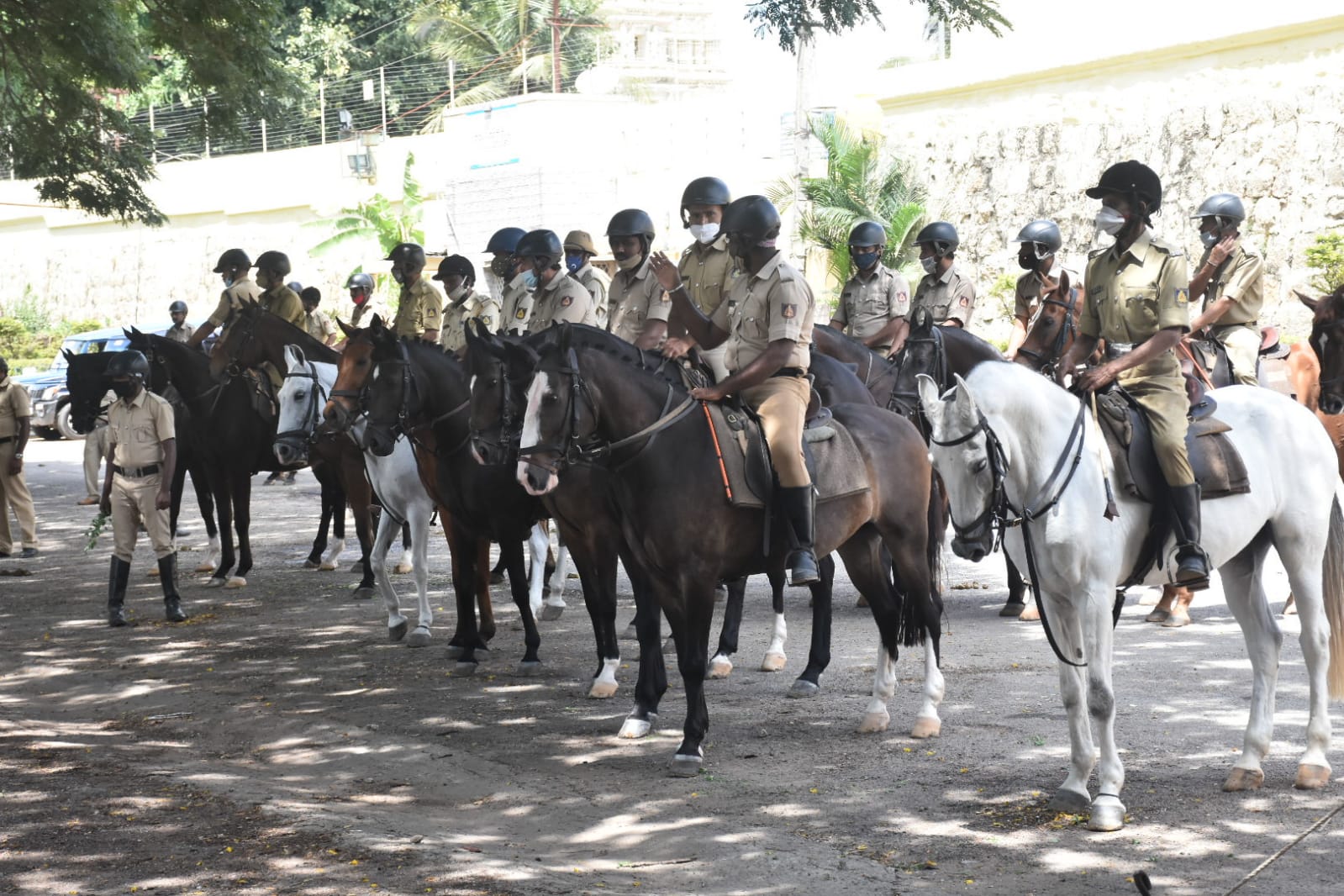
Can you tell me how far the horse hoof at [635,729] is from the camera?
8.40m

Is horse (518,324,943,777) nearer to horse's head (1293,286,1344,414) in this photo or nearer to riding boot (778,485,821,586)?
riding boot (778,485,821,586)

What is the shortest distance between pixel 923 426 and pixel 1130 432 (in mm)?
3822

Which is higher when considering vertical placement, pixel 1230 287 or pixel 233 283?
pixel 233 283

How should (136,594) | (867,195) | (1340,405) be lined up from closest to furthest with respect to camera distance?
(1340,405) → (136,594) → (867,195)

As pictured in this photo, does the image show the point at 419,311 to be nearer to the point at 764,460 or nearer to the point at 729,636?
the point at 729,636

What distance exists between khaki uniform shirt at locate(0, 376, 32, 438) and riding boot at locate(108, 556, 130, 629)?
4.20 m

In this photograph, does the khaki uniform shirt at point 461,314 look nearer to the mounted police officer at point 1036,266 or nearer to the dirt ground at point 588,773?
the dirt ground at point 588,773

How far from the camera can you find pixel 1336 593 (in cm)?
763

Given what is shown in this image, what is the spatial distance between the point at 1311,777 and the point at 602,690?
4.17 m

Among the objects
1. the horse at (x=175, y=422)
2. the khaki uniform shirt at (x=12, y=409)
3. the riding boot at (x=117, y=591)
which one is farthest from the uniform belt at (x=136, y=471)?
the khaki uniform shirt at (x=12, y=409)

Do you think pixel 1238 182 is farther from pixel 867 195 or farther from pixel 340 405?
pixel 340 405

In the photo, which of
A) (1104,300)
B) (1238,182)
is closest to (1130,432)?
(1104,300)

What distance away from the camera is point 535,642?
10383 mm

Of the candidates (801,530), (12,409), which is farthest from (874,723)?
(12,409)
